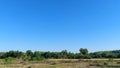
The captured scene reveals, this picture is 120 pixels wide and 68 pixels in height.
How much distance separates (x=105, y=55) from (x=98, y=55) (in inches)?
120

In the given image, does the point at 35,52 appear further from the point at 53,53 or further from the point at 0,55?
the point at 0,55

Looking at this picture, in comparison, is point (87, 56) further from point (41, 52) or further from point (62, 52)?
point (41, 52)

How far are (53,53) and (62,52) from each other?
4681 mm

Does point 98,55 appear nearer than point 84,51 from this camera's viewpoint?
Yes

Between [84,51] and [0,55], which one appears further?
[84,51]

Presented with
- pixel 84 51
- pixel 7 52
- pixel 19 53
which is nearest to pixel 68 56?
pixel 84 51

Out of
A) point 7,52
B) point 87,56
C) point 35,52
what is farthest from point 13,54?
point 87,56

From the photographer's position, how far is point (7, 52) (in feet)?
280

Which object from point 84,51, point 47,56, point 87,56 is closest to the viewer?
point 87,56

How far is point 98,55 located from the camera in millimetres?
85812

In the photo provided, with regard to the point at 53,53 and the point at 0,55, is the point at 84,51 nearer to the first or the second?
the point at 53,53

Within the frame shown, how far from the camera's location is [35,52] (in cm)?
→ 8500

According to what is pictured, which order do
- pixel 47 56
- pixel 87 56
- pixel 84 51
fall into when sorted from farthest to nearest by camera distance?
pixel 84 51, pixel 47 56, pixel 87 56

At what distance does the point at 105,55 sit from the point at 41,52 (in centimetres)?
2853
